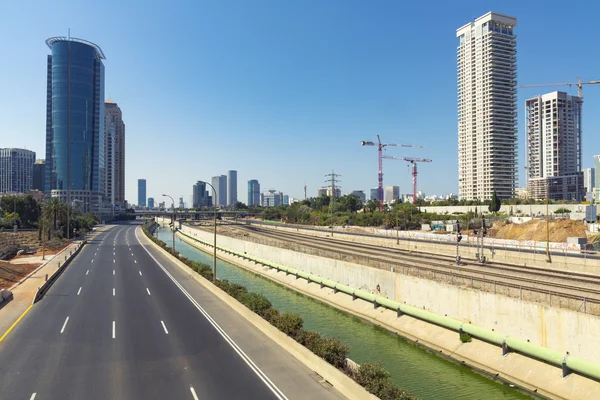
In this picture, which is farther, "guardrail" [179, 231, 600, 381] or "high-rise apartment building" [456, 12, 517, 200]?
"high-rise apartment building" [456, 12, 517, 200]

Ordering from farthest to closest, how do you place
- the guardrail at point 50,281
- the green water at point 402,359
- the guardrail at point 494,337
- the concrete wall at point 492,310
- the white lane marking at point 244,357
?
the guardrail at point 50,281, the green water at point 402,359, the concrete wall at point 492,310, the guardrail at point 494,337, the white lane marking at point 244,357

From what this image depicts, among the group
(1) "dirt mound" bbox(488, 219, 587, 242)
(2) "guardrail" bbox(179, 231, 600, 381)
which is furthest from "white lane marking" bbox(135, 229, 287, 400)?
(1) "dirt mound" bbox(488, 219, 587, 242)

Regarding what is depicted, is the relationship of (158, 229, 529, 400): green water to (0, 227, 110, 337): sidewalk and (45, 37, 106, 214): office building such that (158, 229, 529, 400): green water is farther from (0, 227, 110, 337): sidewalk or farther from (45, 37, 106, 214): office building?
(45, 37, 106, 214): office building

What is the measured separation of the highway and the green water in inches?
228

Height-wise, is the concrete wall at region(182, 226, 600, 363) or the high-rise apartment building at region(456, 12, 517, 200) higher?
the high-rise apartment building at region(456, 12, 517, 200)

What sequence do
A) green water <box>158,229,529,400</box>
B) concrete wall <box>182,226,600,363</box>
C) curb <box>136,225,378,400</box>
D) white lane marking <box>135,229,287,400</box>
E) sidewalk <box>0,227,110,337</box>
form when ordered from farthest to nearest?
sidewalk <box>0,227,110,337</box> → green water <box>158,229,529,400</box> → concrete wall <box>182,226,600,363</box> → white lane marking <box>135,229,287,400</box> → curb <box>136,225,378,400</box>

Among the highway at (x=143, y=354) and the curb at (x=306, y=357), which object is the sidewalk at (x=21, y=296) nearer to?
the highway at (x=143, y=354)

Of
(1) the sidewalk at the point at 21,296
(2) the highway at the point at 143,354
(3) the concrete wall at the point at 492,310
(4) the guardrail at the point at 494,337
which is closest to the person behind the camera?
(2) the highway at the point at 143,354

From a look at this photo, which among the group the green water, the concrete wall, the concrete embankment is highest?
the concrete wall

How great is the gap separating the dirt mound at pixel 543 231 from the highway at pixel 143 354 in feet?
186

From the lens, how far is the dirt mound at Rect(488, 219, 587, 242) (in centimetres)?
6094

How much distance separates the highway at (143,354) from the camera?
14023mm

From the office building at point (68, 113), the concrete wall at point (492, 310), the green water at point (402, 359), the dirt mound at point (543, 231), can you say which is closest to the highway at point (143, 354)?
the green water at point (402, 359)

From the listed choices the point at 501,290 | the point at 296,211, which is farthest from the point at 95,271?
the point at 296,211
